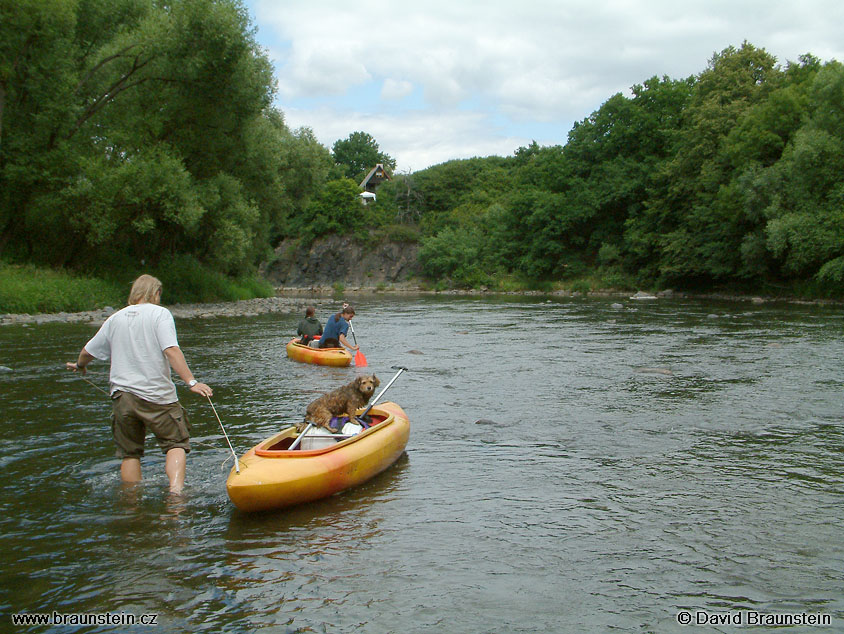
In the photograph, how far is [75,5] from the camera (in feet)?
71.0

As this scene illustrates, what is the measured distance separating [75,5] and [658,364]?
67.8 feet

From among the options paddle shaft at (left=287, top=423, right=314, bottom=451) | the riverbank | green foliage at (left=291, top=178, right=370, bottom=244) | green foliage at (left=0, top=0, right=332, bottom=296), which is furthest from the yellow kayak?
green foliage at (left=291, top=178, right=370, bottom=244)

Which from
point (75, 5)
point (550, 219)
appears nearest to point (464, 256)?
point (550, 219)

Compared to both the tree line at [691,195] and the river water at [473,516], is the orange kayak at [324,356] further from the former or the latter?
the tree line at [691,195]

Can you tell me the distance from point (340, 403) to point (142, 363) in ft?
6.88

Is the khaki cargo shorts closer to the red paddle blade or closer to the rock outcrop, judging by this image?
the red paddle blade

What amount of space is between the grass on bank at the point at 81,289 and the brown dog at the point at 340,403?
17.8m

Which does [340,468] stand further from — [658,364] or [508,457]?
[658,364]

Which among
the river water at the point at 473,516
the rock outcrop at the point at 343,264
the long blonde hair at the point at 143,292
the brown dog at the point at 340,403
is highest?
the rock outcrop at the point at 343,264

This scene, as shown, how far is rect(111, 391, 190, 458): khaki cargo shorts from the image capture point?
5445 mm

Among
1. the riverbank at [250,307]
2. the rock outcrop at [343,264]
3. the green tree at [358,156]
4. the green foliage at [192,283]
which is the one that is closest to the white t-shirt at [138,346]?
the riverbank at [250,307]

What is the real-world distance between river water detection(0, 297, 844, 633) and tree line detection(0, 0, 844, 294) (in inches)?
544

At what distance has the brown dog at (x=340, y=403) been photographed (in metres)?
6.69

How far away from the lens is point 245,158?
28172 millimetres
